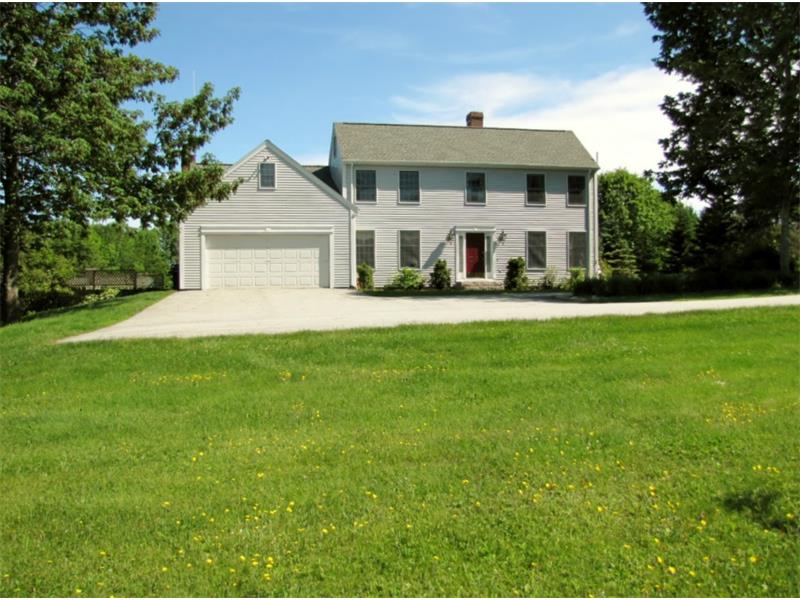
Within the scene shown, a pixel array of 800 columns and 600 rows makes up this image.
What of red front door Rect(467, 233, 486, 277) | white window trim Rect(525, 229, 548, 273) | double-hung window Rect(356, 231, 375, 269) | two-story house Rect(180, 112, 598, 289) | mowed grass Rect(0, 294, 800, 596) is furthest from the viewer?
white window trim Rect(525, 229, 548, 273)

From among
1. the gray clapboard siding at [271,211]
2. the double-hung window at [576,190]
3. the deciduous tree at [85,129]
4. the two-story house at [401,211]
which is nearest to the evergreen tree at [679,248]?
the two-story house at [401,211]

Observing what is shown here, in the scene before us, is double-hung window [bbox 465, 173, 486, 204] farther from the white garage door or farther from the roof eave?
the white garage door

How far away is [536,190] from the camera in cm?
2891

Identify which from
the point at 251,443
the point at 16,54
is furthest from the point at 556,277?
the point at 251,443

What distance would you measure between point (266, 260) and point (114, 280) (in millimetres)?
11710

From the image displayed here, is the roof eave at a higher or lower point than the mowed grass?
higher

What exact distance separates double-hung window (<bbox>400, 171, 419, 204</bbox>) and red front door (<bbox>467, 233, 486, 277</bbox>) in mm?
2918

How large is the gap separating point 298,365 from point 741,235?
75.1 feet

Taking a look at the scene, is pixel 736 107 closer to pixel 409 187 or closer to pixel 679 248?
pixel 409 187

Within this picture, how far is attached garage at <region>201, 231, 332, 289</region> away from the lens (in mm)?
24703

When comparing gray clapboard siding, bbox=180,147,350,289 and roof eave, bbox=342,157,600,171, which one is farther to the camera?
roof eave, bbox=342,157,600,171

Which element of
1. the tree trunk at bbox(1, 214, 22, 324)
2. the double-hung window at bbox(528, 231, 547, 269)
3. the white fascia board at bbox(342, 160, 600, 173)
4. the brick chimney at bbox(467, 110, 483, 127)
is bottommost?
the tree trunk at bbox(1, 214, 22, 324)

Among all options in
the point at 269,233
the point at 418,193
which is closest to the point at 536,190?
the point at 418,193

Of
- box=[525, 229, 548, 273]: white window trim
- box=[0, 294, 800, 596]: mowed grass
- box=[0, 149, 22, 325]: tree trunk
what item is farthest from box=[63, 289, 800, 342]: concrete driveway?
box=[525, 229, 548, 273]: white window trim
